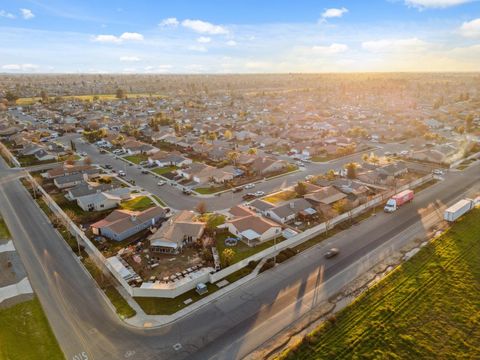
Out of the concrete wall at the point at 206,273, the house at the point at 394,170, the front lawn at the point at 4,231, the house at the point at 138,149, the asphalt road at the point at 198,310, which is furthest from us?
the house at the point at 138,149

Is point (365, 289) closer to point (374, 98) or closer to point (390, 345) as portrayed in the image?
point (390, 345)

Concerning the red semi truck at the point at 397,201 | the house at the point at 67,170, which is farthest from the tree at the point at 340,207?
the house at the point at 67,170

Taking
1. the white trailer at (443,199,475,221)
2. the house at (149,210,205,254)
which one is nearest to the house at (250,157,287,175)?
the house at (149,210,205,254)

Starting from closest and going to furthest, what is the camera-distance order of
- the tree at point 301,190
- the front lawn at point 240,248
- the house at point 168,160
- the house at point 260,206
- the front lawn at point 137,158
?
the front lawn at point 240,248 < the house at point 260,206 < the tree at point 301,190 < the house at point 168,160 < the front lawn at point 137,158

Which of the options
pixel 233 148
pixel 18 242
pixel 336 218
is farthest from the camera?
pixel 233 148

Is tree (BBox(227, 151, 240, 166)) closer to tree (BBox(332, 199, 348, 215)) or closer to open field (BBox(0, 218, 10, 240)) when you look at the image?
tree (BBox(332, 199, 348, 215))

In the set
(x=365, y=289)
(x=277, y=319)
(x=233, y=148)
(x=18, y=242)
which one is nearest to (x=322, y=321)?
(x=277, y=319)

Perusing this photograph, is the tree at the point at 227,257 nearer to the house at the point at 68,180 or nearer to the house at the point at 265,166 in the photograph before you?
the house at the point at 265,166
